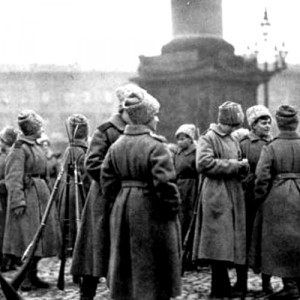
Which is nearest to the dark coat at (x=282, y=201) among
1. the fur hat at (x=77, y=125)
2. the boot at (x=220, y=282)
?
the boot at (x=220, y=282)

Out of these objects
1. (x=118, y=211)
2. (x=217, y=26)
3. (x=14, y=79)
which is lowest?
(x=118, y=211)

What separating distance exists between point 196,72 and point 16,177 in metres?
7.35

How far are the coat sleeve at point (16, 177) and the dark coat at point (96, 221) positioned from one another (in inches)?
61.3

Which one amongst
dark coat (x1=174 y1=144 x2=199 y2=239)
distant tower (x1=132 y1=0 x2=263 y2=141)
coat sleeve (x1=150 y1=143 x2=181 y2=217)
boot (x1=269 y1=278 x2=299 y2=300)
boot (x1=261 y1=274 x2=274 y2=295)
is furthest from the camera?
distant tower (x1=132 y1=0 x2=263 y2=141)

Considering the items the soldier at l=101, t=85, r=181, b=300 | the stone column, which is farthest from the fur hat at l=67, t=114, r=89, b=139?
the stone column

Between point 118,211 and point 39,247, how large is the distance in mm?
2462

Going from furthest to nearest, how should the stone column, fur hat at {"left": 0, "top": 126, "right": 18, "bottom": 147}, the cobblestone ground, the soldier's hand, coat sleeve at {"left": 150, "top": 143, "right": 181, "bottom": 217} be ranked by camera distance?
1. the stone column
2. fur hat at {"left": 0, "top": 126, "right": 18, "bottom": 147}
3. the soldier's hand
4. the cobblestone ground
5. coat sleeve at {"left": 150, "top": 143, "right": 181, "bottom": 217}

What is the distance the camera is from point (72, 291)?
8898mm

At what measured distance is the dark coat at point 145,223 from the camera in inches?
255

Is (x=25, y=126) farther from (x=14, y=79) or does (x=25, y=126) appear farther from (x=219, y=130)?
(x=14, y=79)

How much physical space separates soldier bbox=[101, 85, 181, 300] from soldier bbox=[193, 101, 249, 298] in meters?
1.65

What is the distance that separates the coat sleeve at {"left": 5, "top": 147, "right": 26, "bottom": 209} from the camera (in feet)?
29.0

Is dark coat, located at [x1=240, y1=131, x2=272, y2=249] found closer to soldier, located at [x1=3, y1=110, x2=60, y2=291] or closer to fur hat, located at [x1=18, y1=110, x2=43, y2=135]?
soldier, located at [x1=3, y1=110, x2=60, y2=291]

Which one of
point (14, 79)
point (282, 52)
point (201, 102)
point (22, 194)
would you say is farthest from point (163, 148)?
point (14, 79)
